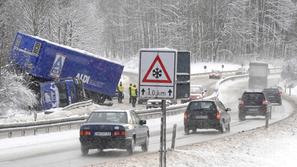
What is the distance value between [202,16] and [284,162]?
97786 millimetres

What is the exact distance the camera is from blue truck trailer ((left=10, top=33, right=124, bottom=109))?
3981 centimetres

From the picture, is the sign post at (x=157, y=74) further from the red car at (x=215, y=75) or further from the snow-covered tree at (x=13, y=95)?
the red car at (x=215, y=75)

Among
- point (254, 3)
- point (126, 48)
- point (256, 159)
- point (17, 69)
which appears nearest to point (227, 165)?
point (256, 159)

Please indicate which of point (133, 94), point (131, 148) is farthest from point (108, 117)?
point (133, 94)

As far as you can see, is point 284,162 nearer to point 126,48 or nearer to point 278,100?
point 278,100

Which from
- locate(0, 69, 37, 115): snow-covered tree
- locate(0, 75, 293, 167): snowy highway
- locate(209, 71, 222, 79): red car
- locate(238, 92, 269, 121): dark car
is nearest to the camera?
locate(0, 75, 293, 167): snowy highway

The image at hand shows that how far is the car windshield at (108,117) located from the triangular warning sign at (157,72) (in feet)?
23.7

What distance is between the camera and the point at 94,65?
4331 centimetres

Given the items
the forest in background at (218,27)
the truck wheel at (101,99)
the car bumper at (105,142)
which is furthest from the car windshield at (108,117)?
the forest in background at (218,27)

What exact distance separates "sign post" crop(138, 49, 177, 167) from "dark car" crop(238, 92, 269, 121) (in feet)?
92.9

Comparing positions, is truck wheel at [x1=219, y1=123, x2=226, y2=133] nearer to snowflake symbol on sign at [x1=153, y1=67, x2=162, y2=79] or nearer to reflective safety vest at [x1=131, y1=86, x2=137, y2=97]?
snowflake symbol on sign at [x1=153, y1=67, x2=162, y2=79]

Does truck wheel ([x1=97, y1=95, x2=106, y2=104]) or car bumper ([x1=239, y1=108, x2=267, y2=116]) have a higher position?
truck wheel ([x1=97, y1=95, x2=106, y2=104])

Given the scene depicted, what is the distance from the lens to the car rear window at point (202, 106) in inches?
1145

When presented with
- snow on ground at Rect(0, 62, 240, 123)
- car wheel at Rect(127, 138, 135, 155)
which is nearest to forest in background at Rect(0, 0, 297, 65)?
snow on ground at Rect(0, 62, 240, 123)
